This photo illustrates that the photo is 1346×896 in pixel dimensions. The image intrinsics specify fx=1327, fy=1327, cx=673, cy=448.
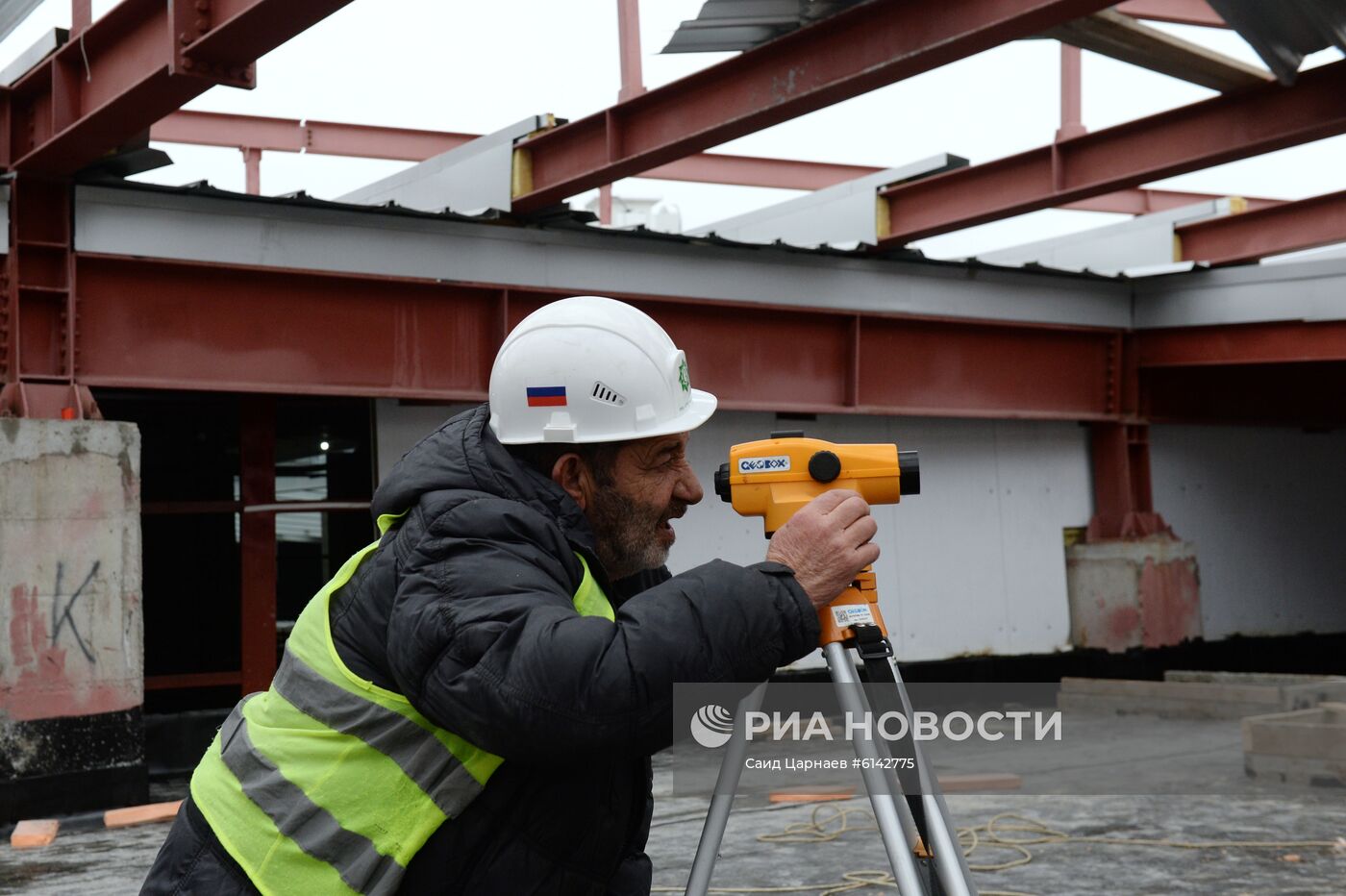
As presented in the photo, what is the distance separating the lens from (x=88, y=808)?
7.77 m

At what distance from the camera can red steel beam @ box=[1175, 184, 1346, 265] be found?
36.4 feet

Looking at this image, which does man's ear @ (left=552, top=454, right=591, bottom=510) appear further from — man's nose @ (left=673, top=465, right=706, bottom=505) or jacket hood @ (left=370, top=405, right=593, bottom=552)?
man's nose @ (left=673, top=465, right=706, bottom=505)

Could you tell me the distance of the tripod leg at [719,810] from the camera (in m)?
2.73

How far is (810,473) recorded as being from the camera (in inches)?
97.8

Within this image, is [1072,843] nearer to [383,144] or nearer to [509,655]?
[509,655]

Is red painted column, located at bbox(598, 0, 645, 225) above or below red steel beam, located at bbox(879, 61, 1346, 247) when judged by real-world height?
above

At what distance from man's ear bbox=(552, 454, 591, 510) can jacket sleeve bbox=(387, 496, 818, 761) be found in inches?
9.8

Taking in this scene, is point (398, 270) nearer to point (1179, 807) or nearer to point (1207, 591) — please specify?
point (1179, 807)

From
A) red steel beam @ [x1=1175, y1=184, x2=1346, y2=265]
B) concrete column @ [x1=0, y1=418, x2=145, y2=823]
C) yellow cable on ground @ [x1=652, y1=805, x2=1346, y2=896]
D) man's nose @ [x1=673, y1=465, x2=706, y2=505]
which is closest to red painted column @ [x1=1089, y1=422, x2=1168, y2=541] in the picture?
red steel beam @ [x1=1175, y1=184, x2=1346, y2=265]

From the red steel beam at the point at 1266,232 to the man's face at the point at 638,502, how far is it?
10.5 meters

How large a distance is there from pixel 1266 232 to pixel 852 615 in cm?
1067

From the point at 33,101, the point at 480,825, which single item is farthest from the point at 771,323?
the point at 480,825

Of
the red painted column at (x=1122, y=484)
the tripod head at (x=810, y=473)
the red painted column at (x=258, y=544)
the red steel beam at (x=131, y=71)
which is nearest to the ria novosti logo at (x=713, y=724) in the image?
the tripod head at (x=810, y=473)

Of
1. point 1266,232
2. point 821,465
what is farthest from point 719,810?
point 1266,232
